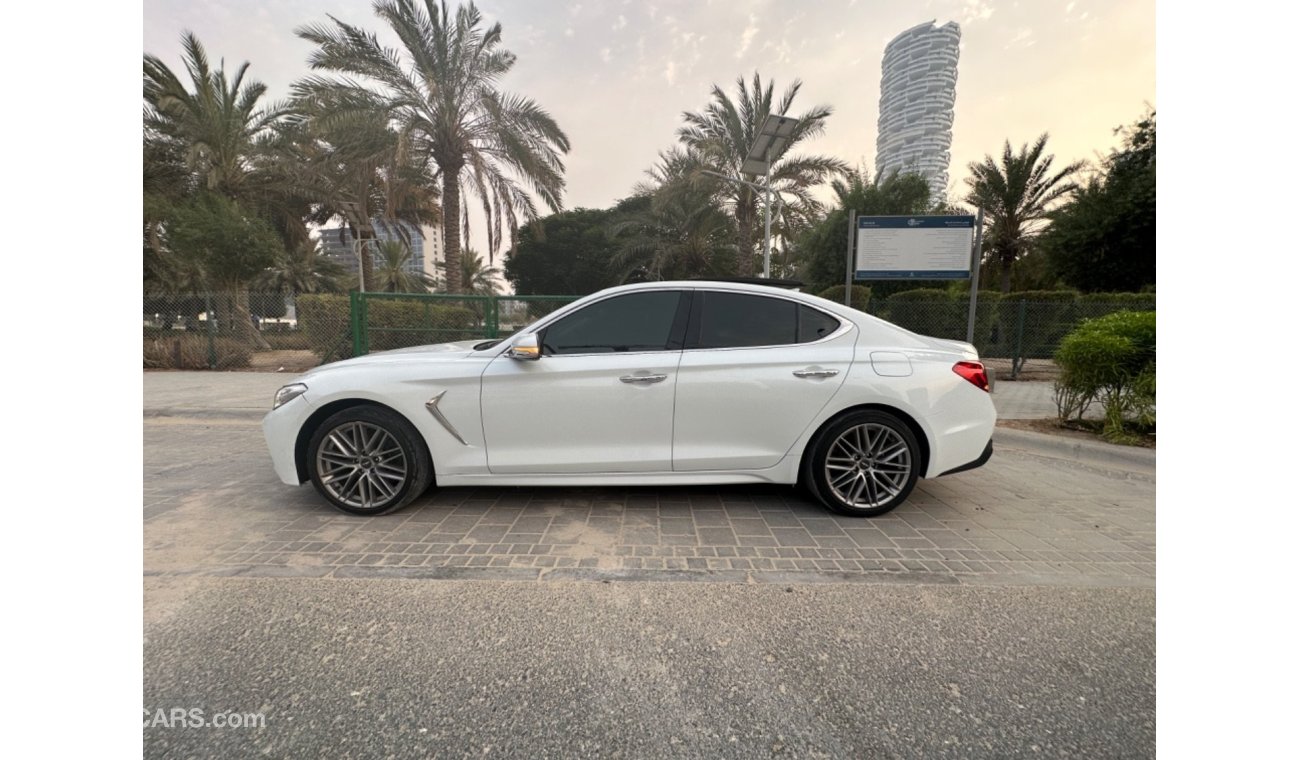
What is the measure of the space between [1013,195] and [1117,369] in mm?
16914

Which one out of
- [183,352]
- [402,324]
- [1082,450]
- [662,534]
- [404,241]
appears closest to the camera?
[662,534]

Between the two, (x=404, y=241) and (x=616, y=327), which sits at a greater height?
(x=404, y=241)

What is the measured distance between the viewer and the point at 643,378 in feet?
10.6

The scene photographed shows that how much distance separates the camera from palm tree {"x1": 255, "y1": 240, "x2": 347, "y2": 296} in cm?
2177

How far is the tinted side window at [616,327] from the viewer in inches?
132

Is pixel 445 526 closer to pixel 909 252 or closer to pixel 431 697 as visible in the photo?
pixel 431 697

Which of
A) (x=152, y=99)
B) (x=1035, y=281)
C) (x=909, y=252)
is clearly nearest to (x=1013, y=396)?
(x=909, y=252)

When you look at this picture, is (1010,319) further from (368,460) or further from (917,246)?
(368,460)

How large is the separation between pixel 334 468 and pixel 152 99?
58.8 ft

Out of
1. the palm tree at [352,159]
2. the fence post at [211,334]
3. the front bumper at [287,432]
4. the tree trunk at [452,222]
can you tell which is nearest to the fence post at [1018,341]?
the front bumper at [287,432]

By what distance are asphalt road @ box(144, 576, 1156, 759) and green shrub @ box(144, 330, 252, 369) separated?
11143 millimetres

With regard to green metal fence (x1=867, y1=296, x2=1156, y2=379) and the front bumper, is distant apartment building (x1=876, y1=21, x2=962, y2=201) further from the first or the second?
the front bumper

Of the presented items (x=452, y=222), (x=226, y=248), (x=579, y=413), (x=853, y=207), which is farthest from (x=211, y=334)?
(x=853, y=207)

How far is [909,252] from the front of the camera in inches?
330
